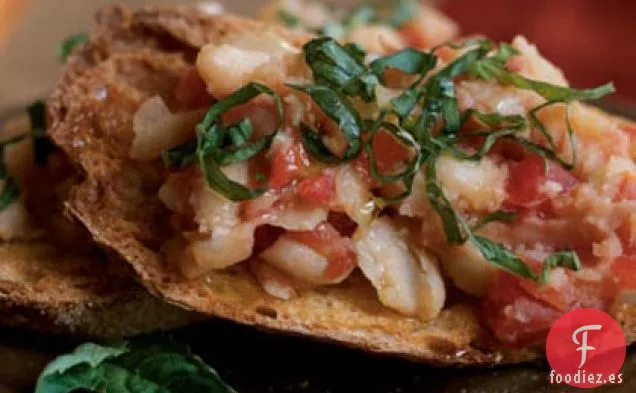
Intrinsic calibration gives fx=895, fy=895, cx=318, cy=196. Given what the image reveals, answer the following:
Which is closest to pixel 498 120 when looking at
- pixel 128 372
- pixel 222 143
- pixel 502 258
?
pixel 502 258

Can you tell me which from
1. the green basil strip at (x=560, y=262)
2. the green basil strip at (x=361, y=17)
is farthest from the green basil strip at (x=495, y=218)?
the green basil strip at (x=361, y=17)

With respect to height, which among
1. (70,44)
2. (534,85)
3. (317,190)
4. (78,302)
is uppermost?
(534,85)

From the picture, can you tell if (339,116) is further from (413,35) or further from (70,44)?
(413,35)

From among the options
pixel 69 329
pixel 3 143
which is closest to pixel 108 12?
pixel 3 143

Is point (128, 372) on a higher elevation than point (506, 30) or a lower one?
lower

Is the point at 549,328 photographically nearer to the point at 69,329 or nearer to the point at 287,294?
the point at 287,294
